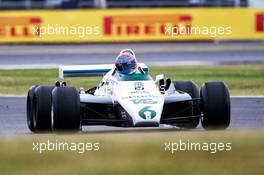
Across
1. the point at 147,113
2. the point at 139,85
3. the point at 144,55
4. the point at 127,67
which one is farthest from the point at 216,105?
the point at 144,55

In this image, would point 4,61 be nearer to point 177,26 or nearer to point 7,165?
point 177,26

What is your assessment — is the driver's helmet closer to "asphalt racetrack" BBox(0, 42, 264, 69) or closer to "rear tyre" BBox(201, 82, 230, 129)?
"rear tyre" BBox(201, 82, 230, 129)

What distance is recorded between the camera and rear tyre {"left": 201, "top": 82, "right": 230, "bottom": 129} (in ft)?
46.0

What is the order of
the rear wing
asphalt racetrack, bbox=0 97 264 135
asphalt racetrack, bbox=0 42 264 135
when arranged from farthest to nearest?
1. asphalt racetrack, bbox=0 42 264 135
2. the rear wing
3. asphalt racetrack, bbox=0 97 264 135

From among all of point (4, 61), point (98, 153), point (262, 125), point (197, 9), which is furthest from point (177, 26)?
point (98, 153)

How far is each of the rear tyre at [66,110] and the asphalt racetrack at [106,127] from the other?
1.15 metres

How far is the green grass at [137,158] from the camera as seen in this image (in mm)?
10148

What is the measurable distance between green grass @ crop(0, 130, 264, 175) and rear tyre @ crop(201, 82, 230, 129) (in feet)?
2.99

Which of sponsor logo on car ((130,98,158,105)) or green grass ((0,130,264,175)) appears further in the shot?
sponsor logo on car ((130,98,158,105))

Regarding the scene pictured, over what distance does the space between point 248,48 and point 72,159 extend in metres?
24.6

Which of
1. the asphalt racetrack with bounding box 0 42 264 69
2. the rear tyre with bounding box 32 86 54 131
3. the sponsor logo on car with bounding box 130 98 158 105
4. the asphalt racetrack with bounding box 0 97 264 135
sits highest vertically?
the sponsor logo on car with bounding box 130 98 158 105

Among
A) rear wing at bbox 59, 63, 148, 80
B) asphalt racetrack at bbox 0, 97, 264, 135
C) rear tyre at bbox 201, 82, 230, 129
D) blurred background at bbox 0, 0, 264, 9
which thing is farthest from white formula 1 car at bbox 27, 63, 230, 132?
blurred background at bbox 0, 0, 264, 9

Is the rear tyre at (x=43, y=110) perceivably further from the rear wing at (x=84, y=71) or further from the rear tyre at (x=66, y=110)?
the rear wing at (x=84, y=71)

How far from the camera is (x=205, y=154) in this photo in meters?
11.3
